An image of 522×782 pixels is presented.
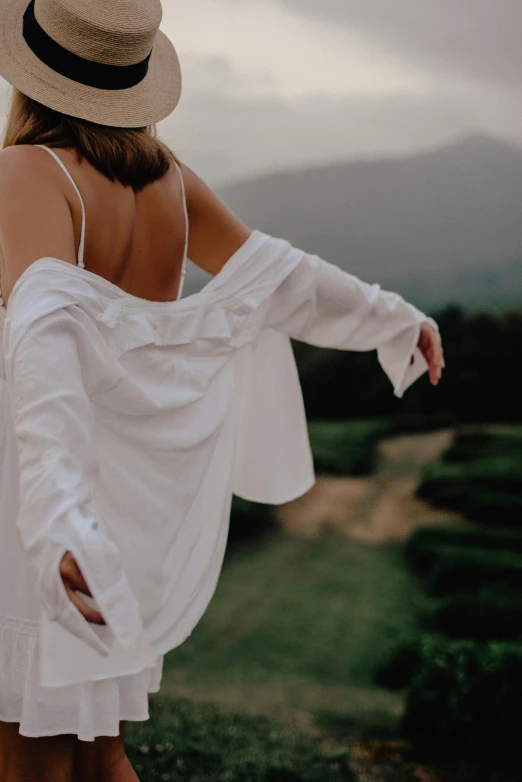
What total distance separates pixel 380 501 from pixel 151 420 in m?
2.19

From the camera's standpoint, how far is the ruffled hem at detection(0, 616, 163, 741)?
1.43 metres

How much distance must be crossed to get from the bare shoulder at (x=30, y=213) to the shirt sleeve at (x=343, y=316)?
52cm

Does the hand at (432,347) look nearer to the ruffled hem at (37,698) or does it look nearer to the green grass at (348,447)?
the ruffled hem at (37,698)

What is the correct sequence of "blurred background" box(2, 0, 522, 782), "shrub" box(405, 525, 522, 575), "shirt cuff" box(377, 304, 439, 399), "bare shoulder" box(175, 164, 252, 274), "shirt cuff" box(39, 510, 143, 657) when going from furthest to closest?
"shrub" box(405, 525, 522, 575)
"blurred background" box(2, 0, 522, 782)
"shirt cuff" box(377, 304, 439, 399)
"bare shoulder" box(175, 164, 252, 274)
"shirt cuff" box(39, 510, 143, 657)

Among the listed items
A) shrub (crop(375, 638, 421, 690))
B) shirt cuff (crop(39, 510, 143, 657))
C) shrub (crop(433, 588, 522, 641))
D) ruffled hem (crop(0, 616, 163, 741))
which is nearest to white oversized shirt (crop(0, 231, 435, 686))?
→ shirt cuff (crop(39, 510, 143, 657))

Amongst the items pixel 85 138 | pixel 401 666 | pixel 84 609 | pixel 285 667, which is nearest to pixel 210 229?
pixel 85 138

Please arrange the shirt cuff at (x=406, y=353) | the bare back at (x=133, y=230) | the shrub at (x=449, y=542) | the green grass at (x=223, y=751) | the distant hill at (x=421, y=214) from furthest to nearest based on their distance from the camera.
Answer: the distant hill at (x=421, y=214) → the shrub at (x=449, y=542) → the green grass at (x=223, y=751) → the shirt cuff at (x=406, y=353) → the bare back at (x=133, y=230)

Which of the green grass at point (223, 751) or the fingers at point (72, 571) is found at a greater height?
the fingers at point (72, 571)

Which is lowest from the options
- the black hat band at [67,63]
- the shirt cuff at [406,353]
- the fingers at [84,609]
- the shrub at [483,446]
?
the shrub at [483,446]

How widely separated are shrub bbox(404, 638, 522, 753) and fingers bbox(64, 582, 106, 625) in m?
1.89

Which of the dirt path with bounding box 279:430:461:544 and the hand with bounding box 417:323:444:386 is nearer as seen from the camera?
the hand with bounding box 417:323:444:386

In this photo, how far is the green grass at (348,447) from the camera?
3674 millimetres

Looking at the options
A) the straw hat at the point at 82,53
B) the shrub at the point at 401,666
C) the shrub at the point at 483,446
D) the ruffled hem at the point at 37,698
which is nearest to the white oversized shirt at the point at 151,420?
the ruffled hem at the point at 37,698

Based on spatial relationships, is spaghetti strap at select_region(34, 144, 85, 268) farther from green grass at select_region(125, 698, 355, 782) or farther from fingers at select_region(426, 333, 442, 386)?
green grass at select_region(125, 698, 355, 782)
